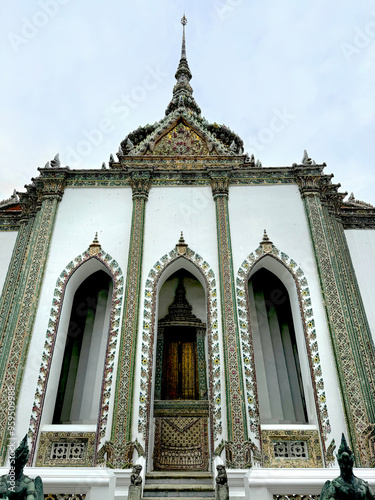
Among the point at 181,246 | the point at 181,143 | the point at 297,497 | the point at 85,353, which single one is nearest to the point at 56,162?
the point at 181,143

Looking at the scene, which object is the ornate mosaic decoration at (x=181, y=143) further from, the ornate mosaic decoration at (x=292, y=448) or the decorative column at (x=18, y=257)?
the ornate mosaic decoration at (x=292, y=448)

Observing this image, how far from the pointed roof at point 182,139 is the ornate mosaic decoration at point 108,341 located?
132 inches

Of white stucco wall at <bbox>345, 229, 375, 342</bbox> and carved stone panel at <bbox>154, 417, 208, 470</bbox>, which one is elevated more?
white stucco wall at <bbox>345, 229, 375, 342</bbox>

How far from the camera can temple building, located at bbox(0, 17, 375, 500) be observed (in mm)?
6258

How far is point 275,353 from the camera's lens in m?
8.20

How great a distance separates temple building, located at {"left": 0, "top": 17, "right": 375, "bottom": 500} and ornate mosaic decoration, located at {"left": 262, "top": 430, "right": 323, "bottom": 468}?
0.02 meters

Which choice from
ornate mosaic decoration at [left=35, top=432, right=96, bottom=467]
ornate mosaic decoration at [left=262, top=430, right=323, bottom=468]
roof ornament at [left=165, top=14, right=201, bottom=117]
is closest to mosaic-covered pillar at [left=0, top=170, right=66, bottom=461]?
ornate mosaic decoration at [left=35, top=432, right=96, bottom=467]

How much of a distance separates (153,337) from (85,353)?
1.86 m

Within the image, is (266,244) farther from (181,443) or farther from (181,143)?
(181,443)

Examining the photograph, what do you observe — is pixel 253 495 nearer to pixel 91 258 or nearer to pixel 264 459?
pixel 264 459

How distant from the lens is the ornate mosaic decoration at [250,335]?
6.43 m

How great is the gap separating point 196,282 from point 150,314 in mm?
1928

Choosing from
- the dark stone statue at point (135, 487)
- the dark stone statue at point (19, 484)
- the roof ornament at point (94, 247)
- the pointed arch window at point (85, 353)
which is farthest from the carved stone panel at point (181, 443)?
the roof ornament at point (94, 247)

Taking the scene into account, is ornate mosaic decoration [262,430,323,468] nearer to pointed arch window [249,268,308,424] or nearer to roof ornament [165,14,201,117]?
pointed arch window [249,268,308,424]
